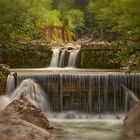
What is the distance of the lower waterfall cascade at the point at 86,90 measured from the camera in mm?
19844

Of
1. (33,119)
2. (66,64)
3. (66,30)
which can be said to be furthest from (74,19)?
(33,119)

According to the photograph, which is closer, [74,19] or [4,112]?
[4,112]

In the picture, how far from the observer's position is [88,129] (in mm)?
15789

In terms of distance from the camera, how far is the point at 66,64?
93.2 feet

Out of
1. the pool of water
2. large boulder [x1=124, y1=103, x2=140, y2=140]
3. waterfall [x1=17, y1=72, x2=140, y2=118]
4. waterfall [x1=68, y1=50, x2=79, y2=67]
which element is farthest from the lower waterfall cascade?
waterfall [x1=68, y1=50, x2=79, y2=67]

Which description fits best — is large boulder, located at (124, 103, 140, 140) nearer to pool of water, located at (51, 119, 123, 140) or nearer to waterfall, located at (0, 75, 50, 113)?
pool of water, located at (51, 119, 123, 140)

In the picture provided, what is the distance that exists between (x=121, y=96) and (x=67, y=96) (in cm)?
240

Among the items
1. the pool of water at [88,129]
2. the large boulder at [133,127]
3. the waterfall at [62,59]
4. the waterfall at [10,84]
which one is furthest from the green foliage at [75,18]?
the large boulder at [133,127]

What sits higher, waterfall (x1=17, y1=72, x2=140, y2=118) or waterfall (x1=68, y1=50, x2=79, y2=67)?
waterfall (x1=68, y1=50, x2=79, y2=67)

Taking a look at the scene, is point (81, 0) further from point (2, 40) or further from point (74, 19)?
point (2, 40)

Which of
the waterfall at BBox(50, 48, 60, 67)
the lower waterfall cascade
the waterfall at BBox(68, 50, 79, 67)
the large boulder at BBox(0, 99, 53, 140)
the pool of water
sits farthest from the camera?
the waterfall at BBox(50, 48, 60, 67)

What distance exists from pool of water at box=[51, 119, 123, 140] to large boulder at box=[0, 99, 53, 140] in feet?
2.40

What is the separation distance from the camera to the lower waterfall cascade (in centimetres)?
1984

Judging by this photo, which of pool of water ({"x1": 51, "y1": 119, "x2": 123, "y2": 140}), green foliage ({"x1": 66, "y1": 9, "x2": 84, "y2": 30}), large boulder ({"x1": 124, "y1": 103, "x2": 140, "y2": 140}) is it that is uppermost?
green foliage ({"x1": 66, "y1": 9, "x2": 84, "y2": 30})
